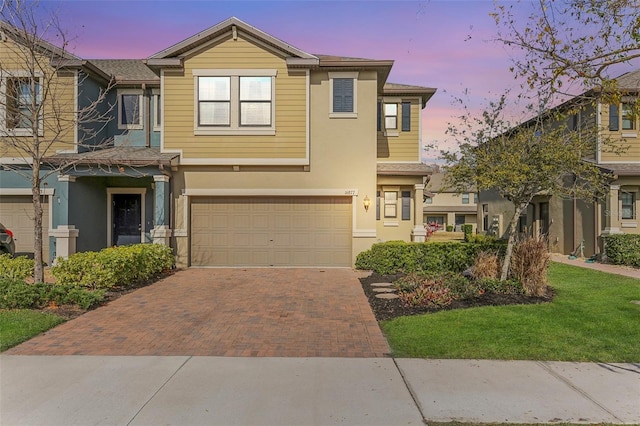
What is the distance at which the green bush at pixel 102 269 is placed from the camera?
9852 mm

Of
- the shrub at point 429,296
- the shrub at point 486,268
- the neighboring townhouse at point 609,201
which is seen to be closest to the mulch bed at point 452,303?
the shrub at point 429,296

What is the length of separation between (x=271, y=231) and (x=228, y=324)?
23.3 ft

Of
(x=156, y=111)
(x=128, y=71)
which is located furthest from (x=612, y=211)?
(x=128, y=71)

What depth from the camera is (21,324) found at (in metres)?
6.99

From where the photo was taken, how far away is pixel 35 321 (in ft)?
23.6

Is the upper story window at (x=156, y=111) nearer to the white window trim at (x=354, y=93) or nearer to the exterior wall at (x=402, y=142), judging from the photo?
the white window trim at (x=354, y=93)

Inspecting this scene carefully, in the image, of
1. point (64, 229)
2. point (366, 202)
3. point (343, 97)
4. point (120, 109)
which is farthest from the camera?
point (120, 109)

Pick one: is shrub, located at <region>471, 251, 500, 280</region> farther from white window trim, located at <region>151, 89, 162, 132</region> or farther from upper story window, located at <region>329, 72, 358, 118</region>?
white window trim, located at <region>151, 89, 162, 132</region>

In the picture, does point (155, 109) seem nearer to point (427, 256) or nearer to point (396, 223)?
point (396, 223)

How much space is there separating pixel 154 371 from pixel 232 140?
982 cm

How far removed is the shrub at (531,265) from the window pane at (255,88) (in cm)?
880

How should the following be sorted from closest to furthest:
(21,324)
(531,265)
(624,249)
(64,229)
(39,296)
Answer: (21,324), (39,296), (531,265), (64,229), (624,249)

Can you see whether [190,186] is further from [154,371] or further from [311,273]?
[154,371]

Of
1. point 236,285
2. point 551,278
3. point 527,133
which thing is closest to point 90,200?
point 236,285
